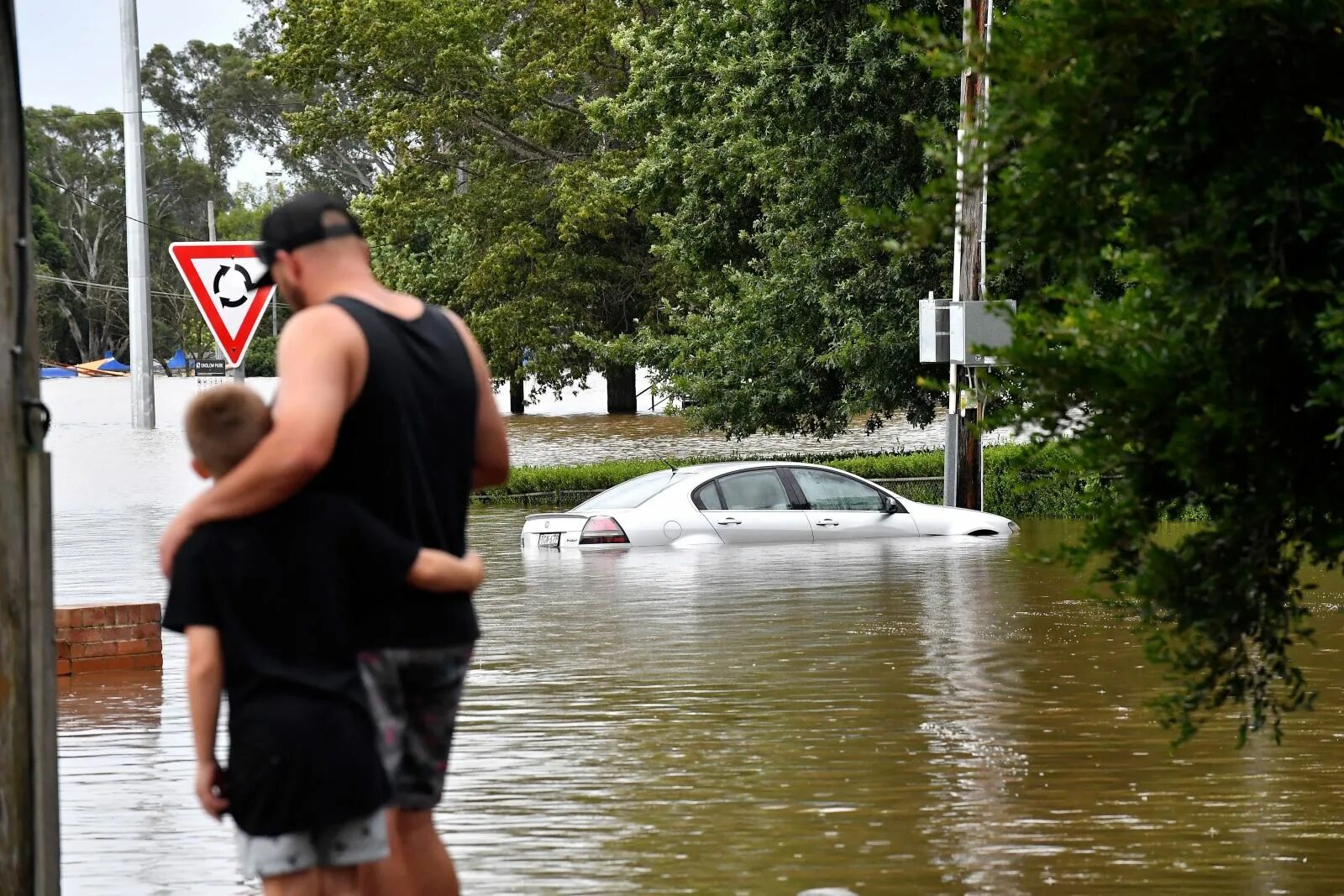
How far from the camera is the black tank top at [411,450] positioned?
459 cm

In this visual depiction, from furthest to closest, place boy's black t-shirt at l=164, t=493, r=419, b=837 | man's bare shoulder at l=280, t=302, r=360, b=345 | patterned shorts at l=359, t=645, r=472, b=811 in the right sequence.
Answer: patterned shorts at l=359, t=645, r=472, b=811 → man's bare shoulder at l=280, t=302, r=360, b=345 → boy's black t-shirt at l=164, t=493, r=419, b=837

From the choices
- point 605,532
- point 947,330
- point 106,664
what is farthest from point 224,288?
point 947,330

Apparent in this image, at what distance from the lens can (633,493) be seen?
21.8 meters

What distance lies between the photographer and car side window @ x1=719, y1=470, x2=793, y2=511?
21.7 m

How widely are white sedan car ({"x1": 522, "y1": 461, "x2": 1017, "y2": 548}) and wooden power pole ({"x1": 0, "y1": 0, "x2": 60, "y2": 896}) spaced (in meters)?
16.2

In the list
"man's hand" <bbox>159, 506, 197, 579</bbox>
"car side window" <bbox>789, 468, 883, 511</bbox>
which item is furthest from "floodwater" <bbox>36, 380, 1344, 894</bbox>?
"car side window" <bbox>789, 468, 883, 511</bbox>

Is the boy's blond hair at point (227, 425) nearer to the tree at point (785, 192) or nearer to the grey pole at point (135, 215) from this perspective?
the grey pole at point (135, 215)

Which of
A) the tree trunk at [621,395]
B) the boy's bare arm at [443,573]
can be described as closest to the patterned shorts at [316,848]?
the boy's bare arm at [443,573]

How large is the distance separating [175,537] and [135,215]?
67.1 feet

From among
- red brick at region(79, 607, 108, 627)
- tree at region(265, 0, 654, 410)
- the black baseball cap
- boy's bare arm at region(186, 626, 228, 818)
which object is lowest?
red brick at region(79, 607, 108, 627)

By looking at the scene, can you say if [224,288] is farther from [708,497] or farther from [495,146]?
[495,146]

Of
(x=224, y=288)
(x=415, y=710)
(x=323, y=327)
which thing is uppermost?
(x=224, y=288)

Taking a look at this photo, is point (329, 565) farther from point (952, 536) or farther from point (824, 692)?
point (952, 536)

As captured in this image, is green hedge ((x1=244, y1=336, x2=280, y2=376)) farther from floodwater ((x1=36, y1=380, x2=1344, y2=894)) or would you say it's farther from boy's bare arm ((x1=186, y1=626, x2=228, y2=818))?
boy's bare arm ((x1=186, y1=626, x2=228, y2=818))
